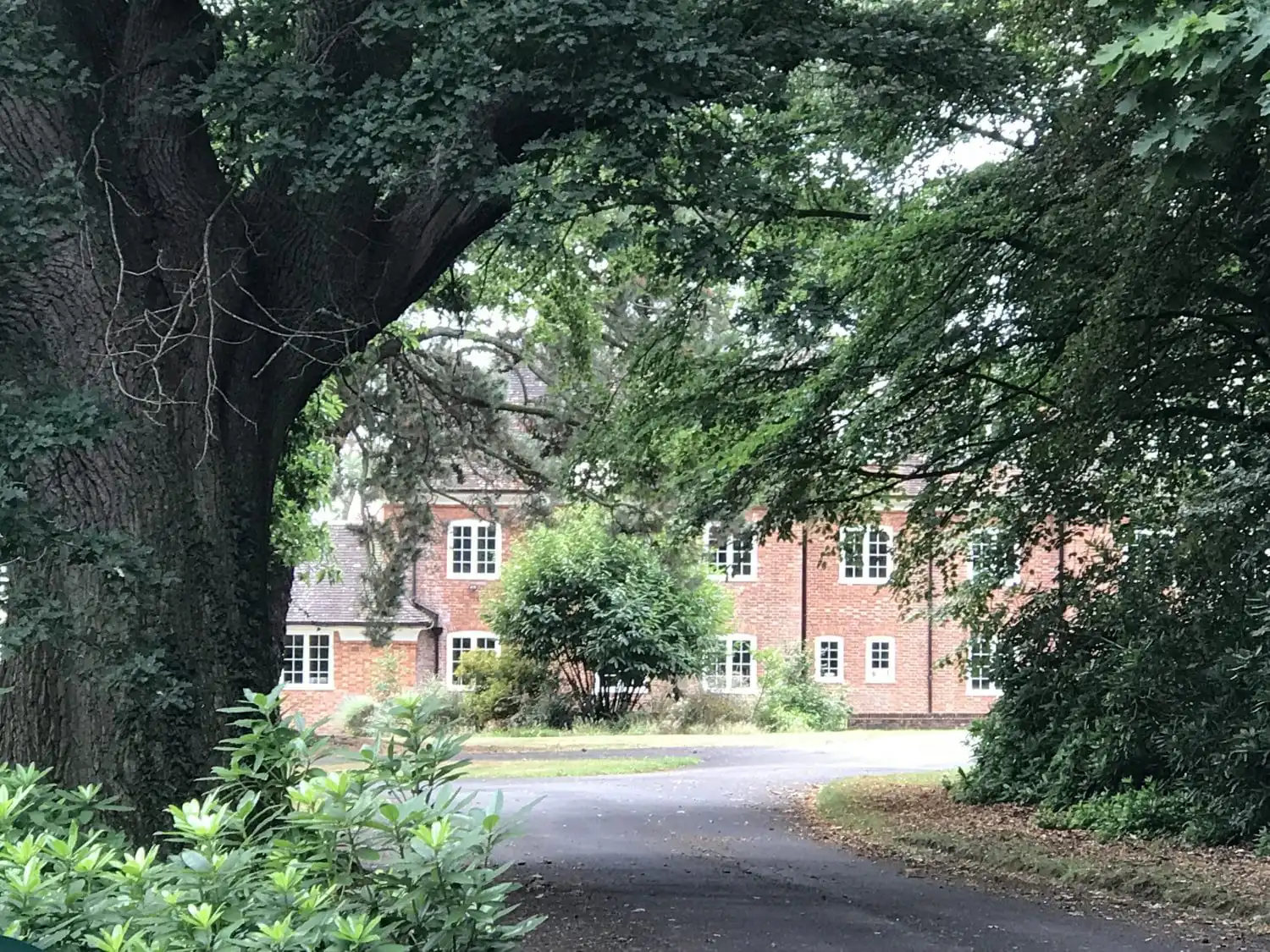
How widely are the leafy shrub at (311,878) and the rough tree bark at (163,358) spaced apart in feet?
10.4

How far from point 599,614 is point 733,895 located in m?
20.5

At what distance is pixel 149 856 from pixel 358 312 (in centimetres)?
527

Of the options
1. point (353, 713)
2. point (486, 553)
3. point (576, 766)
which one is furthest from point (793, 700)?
point (576, 766)

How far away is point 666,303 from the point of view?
16.6 meters

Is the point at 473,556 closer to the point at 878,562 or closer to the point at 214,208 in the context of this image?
the point at 878,562

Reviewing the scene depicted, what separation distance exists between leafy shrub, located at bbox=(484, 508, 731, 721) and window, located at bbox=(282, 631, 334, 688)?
8.03 m

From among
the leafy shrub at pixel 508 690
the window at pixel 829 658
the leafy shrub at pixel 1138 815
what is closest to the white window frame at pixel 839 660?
the window at pixel 829 658

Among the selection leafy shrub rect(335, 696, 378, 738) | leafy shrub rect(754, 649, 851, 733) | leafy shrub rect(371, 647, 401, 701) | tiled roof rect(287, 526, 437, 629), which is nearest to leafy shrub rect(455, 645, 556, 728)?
leafy shrub rect(335, 696, 378, 738)

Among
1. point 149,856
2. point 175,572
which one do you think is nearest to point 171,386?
point 175,572

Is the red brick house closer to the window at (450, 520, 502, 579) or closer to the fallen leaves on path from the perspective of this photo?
the window at (450, 520, 502, 579)

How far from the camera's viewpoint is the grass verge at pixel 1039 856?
32.7ft

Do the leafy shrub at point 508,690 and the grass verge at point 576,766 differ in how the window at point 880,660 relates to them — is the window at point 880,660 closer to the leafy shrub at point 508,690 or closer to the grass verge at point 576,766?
the leafy shrub at point 508,690

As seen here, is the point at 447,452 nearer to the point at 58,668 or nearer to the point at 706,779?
the point at 706,779

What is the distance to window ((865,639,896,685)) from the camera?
37406 mm
